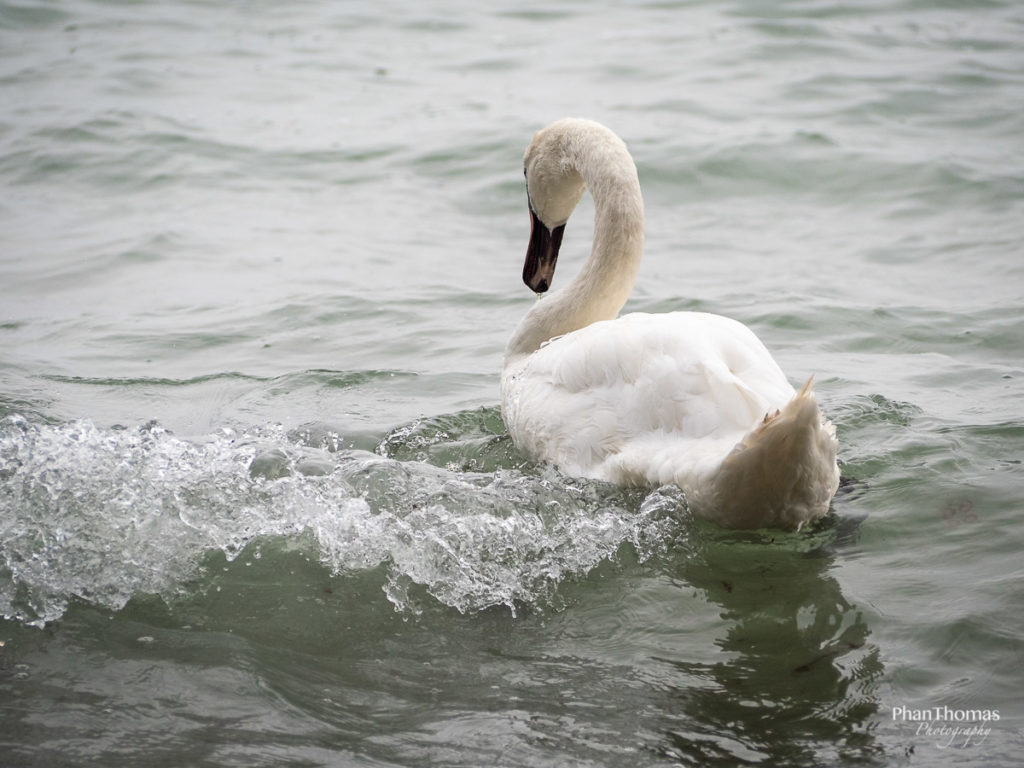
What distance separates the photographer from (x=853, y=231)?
29.1 ft

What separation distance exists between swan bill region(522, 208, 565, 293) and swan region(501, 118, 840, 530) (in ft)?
1.24

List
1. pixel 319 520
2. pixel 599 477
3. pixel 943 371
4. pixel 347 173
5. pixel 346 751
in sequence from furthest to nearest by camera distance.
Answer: pixel 347 173 → pixel 943 371 → pixel 599 477 → pixel 319 520 → pixel 346 751

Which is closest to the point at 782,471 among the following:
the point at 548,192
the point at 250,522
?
the point at 250,522

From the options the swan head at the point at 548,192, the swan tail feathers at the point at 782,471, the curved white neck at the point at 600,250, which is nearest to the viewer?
the swan tail feathers at the point at 782,471

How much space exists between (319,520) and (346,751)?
3.91 feet

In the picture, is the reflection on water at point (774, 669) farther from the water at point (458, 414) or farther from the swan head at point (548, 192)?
the swan head at point (548, 192)

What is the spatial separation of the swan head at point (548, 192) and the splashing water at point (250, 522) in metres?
1.93

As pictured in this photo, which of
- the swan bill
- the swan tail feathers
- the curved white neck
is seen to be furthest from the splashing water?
the swan bill

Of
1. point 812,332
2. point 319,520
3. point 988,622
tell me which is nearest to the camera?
point 988,622

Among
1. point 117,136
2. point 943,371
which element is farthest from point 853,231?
point 117,136

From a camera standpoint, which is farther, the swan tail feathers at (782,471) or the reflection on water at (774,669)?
the swan tail feathers at (782,471)

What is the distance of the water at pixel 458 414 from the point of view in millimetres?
3316

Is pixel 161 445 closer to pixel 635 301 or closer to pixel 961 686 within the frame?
pixel 961 686

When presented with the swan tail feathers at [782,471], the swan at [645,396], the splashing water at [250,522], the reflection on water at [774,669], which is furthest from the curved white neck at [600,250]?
the swan tail feathers at [782,471]
